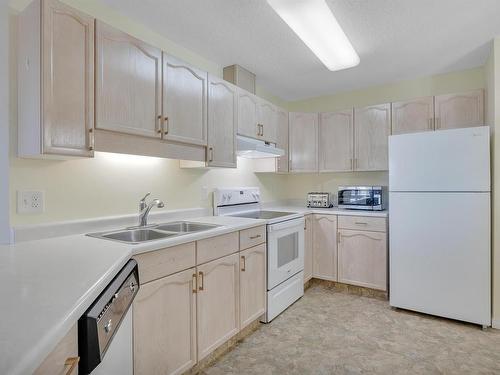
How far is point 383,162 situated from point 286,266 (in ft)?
5.24

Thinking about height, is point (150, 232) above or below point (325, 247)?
above

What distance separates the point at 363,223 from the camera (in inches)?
119

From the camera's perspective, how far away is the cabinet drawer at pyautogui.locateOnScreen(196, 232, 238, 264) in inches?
70.5

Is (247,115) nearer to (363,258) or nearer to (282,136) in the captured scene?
(282,136)

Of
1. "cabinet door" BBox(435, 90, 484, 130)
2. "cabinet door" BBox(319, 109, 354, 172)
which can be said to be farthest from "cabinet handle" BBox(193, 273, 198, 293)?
"cabinet door" BBox(435, 90, 484, 130)

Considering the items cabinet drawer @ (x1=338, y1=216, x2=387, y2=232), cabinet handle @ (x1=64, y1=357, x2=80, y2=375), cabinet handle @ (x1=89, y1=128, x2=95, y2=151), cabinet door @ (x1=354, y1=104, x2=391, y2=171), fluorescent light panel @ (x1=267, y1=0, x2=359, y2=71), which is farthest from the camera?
cabinet door @ (x1=354, y1=104, x2=391, y2=171)

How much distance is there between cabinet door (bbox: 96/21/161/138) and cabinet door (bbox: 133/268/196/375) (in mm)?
909

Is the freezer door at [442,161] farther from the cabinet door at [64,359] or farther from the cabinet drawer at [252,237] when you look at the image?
the cabinet door at [64,359]

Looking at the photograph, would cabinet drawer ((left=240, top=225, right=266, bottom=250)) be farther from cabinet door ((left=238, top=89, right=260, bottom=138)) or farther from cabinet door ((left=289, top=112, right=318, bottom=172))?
cabinet door ((left=289, top=112, right=318, bottom=172))

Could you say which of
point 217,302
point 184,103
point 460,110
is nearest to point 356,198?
point 460,110

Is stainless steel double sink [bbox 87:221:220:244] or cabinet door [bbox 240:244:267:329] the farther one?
cabinet door [bbox 240:244:267:329]

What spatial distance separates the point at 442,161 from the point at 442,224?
0.53 meters

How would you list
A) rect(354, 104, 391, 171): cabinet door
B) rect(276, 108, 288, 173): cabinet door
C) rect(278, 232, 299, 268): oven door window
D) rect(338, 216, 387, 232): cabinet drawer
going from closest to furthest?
rect(278, 232, 299, 268): oven door window → rect(338, 216, 387, 232): cabinet drawer → rect(354, 104, 391, 171): cabinet door → rect(276, 108, 288, 173): cabinet door

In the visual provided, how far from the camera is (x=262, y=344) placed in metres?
2.15
